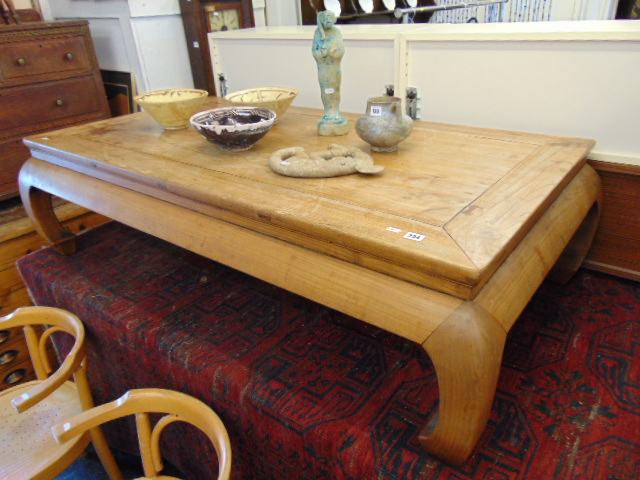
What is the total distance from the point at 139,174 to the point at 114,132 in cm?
40

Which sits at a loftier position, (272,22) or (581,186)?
(272,22)

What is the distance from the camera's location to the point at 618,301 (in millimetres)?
1045

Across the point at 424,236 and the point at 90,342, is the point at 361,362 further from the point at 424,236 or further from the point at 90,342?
the point at 90,342

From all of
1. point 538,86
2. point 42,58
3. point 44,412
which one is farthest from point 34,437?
point 42,58

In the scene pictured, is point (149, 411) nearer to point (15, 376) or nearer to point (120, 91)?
point (15, 376)

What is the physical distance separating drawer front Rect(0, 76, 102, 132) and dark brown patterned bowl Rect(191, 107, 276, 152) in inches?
42.1

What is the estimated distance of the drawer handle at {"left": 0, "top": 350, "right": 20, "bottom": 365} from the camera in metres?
1.49

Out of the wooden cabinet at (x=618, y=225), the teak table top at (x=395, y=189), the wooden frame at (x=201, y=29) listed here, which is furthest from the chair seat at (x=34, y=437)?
the wooden frame at (x=201, y=29)

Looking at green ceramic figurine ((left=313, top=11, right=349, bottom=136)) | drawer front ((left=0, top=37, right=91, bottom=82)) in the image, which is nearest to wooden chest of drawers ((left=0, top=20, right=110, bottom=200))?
drawer front ((left=0, top=37, right=91, bottom=82))

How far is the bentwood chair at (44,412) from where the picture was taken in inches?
36.0

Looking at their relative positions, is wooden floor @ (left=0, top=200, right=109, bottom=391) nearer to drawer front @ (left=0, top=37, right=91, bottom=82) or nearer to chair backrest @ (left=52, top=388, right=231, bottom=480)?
drawer front @ (left=0, top=37, right=91, bottom=82)

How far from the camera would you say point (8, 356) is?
1.51 meters

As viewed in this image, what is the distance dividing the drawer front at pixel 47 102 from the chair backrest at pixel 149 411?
4.68 ft

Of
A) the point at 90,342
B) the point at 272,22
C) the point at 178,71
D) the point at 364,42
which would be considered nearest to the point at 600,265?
the point at 364,42
